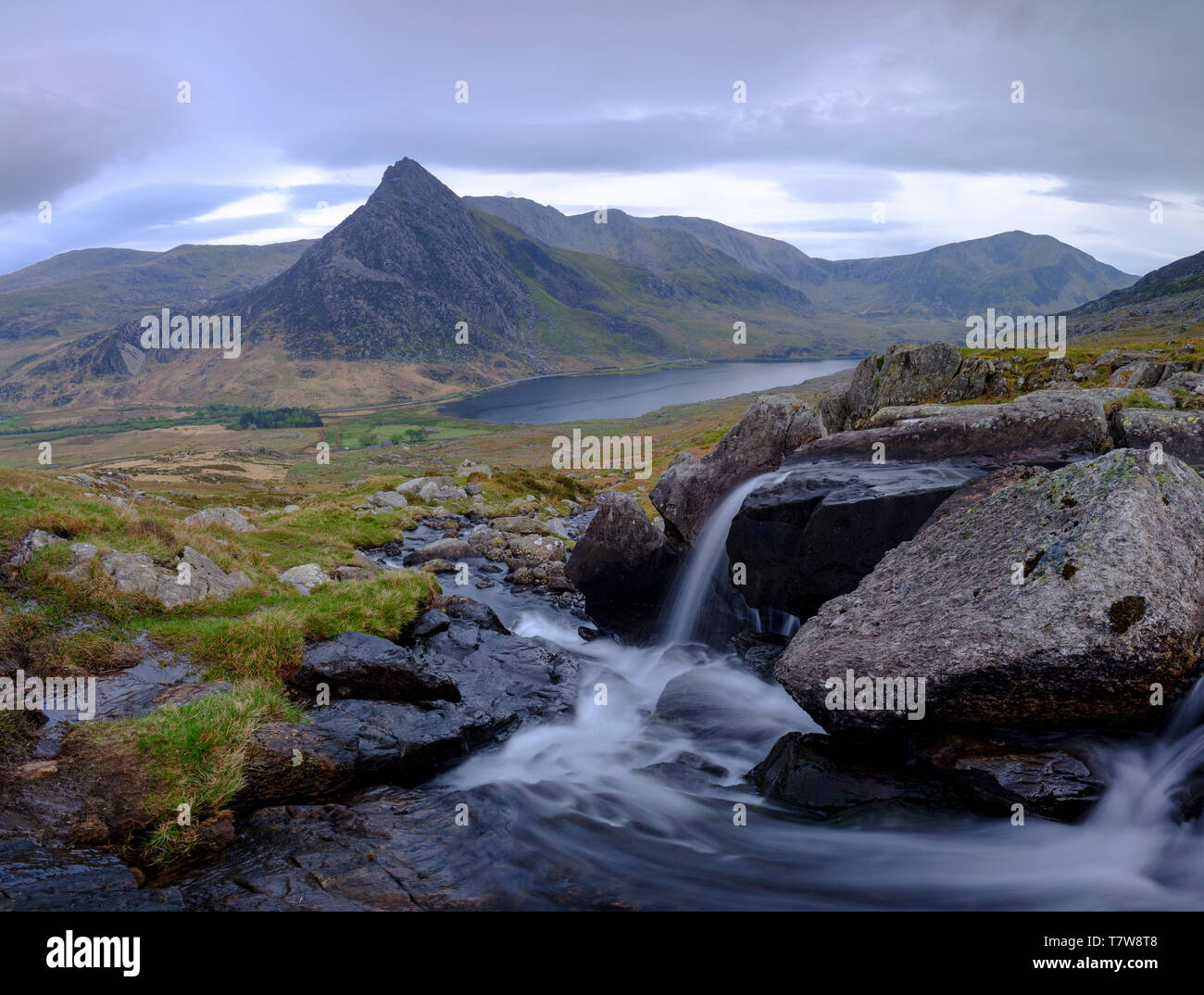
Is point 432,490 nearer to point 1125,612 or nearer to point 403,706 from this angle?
point 403,706

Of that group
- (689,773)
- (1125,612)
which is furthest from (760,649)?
(1125,612)

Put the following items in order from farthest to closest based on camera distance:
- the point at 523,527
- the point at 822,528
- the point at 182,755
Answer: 1. the point at 523,527
2. the point at 822,528
3. the point at 182,755

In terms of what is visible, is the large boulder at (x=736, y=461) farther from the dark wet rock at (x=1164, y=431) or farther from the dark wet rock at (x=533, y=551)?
the dark wet rock at (x=533, y=551)

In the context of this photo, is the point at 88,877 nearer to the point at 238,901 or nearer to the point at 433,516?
the point at 238,901

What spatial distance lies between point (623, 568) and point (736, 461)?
6.32 m

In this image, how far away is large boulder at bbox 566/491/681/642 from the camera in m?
25.7

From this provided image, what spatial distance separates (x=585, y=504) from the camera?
64500 mm

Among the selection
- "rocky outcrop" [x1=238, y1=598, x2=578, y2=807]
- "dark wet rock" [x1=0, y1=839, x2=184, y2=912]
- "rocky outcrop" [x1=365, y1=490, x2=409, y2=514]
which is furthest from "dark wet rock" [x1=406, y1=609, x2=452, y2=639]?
"rocky outcrop" [x1=365, y1=490, x2=409, y2=514]

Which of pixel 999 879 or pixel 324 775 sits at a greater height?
pixel 324 775

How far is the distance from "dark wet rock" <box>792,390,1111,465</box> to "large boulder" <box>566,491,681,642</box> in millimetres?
8583

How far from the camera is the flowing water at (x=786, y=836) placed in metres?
9.87

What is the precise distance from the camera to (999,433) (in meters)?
18.2

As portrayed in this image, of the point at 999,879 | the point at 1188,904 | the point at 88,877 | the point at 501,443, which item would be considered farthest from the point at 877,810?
the point at 501,443
